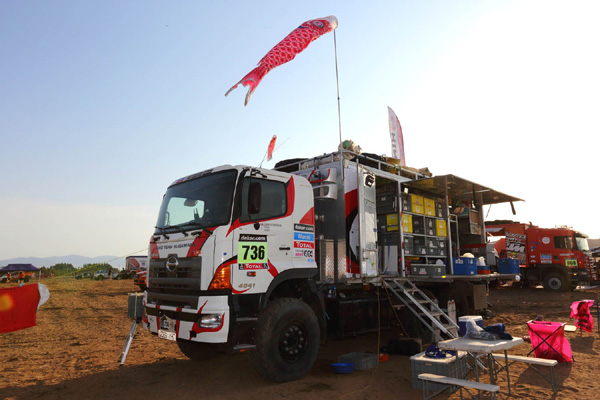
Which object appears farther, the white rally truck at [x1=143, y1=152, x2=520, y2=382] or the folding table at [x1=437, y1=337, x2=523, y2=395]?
the white rally truck at [x1=143, y1=152, x2=520, y2=382]

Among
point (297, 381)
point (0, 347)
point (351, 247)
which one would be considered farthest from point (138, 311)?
point (0, 347)

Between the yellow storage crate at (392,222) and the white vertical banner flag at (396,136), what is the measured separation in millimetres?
5410

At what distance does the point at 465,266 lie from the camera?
9461 mm

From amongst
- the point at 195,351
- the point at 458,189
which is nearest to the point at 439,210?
the point at 458,189

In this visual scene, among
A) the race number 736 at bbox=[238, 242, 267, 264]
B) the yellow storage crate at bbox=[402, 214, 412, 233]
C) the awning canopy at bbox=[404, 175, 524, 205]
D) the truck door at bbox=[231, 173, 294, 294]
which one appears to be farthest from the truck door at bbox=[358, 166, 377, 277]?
the race number 736 at bbox=[238, 242, 267, 264]

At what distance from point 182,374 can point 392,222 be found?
521 cm

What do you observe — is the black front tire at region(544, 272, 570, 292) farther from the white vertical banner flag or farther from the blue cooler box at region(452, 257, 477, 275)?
the blue cooler box at region(452, 257, 477, 275)

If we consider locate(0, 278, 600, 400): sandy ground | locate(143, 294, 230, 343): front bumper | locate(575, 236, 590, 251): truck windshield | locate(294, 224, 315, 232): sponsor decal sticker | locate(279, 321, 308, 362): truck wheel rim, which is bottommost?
locate(0, 278, 600, 400): sandy ground

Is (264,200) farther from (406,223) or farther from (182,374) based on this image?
(406,223)

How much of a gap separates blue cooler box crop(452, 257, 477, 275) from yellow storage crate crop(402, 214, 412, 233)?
5.52ft

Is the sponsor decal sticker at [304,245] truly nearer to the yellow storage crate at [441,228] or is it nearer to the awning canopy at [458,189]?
the awning canopy at [458,189]

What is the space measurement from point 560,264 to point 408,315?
15813 millimetres

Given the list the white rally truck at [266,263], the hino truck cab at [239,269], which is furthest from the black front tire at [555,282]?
the hino truck cab at [239,269]

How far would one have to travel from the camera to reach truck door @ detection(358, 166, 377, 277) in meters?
7.37
